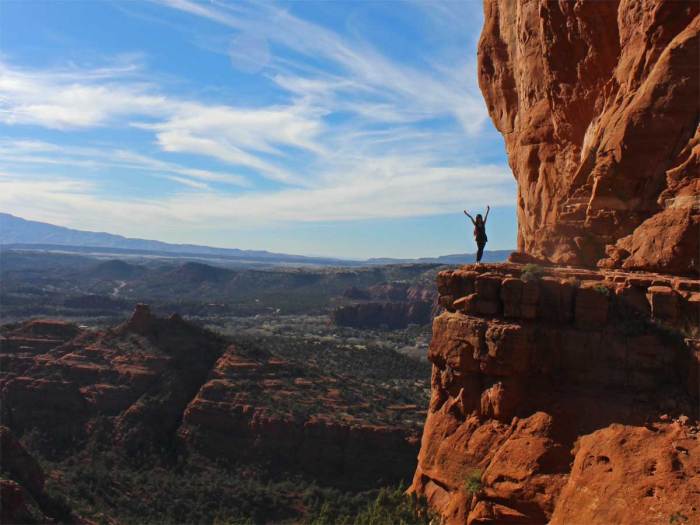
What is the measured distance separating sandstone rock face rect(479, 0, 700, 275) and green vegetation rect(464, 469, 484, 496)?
6862 millimetres

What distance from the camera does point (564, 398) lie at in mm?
16156

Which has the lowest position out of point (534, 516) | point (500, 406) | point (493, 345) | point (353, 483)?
point (353, 483)

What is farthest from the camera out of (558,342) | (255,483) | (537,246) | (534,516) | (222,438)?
(222,438)

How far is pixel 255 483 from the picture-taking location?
140 feet

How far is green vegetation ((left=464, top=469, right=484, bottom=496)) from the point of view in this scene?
1609 cm

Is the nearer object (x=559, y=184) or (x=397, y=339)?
(x=559, y=184)

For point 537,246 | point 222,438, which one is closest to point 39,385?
point 222,438

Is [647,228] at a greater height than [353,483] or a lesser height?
greater

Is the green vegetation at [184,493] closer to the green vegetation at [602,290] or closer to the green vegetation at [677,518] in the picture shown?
the green vegetation at [602,290]

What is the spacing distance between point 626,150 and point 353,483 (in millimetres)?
32509

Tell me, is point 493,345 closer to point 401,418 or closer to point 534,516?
point 534,516

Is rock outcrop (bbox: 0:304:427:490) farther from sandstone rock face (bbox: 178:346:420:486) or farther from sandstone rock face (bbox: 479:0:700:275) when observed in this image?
sandstone rock face (bbox: 479:0:700:275)

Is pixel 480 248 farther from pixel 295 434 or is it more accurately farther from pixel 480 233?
pixel 295 434

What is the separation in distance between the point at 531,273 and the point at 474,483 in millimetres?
5667
